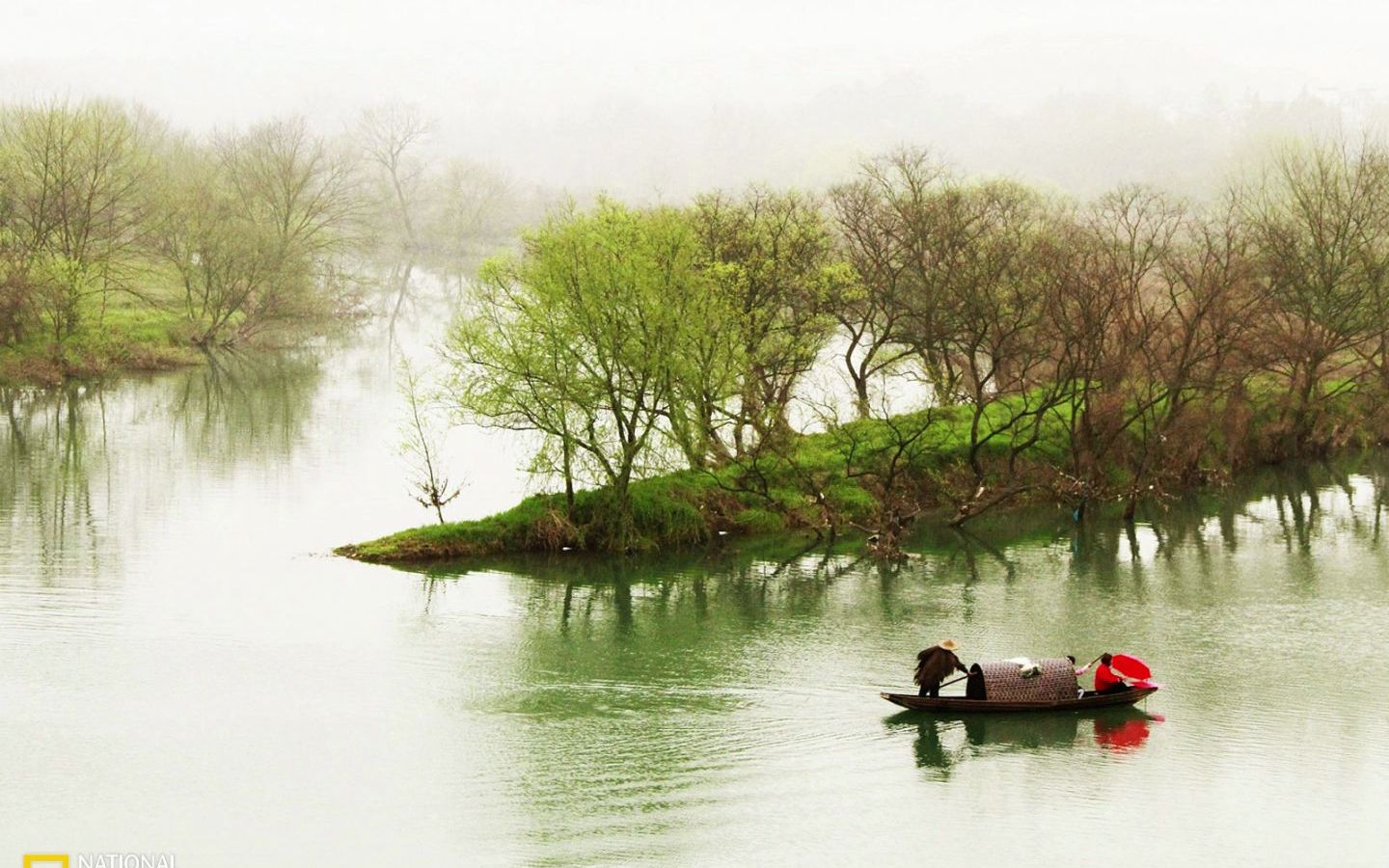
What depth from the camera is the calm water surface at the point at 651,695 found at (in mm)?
22875

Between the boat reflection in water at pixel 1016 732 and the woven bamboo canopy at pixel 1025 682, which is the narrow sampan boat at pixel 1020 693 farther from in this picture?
the boat reflection in water at pixel 1016 732

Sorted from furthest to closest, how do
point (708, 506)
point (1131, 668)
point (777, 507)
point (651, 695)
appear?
point (777, 507) < point (708, 506) < point (651, 695) < point (1131, 668)

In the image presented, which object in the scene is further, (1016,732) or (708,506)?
(708,506)

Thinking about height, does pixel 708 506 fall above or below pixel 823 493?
below

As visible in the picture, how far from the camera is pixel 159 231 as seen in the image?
265 feet

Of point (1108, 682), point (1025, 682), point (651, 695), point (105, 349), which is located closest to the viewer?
point (1025, 682)

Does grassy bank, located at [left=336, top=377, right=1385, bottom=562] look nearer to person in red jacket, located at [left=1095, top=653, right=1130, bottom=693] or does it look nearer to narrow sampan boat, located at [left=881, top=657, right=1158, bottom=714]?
person in red jacket, located at [left=1095, top=653, right=1130, bottom=693]

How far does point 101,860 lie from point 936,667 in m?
15.0

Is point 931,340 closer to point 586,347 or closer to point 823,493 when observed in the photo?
point 823,493

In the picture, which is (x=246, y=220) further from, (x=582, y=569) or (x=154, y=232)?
(x=582, y=569)

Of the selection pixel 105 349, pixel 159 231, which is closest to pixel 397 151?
pixel 159 231

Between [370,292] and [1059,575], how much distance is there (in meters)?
80.6

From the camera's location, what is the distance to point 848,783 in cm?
2480

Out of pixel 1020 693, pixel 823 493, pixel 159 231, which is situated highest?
pixel 159 231
